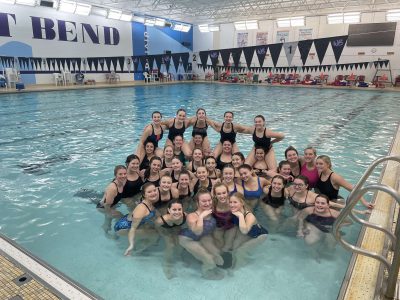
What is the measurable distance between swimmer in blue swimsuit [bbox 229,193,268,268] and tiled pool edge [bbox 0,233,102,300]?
1.46 m

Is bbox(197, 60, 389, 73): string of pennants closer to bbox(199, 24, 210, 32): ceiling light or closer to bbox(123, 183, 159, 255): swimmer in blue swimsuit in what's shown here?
bbox(199, 24, 210, 32): ceiling light

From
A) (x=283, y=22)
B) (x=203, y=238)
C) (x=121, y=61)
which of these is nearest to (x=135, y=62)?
(x=121, y=61)

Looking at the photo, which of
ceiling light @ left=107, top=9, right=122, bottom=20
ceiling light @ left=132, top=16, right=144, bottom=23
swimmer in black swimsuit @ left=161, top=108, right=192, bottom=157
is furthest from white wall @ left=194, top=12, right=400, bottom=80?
swimmer in black swimsuit @ left=161, top=108, right=192, bottom=157

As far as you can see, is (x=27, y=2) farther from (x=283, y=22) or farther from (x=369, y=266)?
(x=369, y=266)

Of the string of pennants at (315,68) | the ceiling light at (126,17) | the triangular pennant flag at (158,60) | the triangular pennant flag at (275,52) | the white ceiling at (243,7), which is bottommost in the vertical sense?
the string of pennants at (315,68)

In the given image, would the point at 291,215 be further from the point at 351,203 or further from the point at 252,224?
the point at 351,203

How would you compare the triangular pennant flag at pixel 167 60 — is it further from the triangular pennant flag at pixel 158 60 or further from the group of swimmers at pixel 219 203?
the group of swimmers at pixel 219 203

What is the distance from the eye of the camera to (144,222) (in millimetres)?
3416

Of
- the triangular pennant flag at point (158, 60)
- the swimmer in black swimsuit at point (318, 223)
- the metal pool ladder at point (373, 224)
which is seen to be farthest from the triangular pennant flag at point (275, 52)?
the metal pool ladder at point (373, 224)

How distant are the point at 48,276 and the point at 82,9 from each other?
19.3 m

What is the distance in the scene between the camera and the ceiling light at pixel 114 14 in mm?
20127

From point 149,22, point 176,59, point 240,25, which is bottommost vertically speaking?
point 176,59

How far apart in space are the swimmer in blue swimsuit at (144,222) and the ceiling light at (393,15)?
2124 cm

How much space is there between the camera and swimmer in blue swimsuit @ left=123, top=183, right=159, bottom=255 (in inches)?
130
